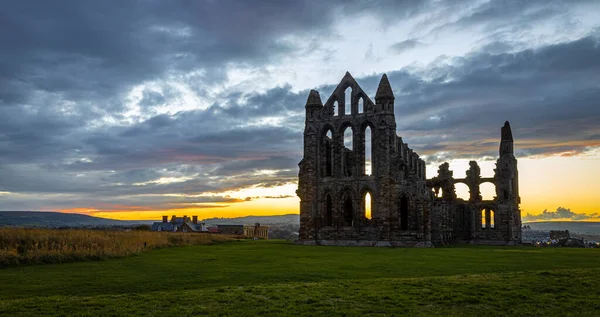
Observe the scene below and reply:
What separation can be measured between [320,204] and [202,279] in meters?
30.8

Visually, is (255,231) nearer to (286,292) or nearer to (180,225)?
(180,225)

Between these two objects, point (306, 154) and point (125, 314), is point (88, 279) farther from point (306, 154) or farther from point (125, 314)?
point (306, 154)

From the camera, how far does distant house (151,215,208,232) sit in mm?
84125

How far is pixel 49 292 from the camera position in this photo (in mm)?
13422

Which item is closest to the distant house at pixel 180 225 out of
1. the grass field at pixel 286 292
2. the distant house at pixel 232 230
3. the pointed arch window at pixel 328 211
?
the distant house at pixel 232 230

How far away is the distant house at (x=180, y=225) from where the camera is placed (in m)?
84.1

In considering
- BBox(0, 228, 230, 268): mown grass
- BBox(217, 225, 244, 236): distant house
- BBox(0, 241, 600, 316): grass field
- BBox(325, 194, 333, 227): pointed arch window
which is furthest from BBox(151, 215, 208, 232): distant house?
BBox(0, 241, 600, 316): grass field

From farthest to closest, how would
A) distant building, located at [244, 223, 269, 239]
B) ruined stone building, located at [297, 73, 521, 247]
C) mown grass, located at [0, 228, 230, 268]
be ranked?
distant building, located at [244, 223, 269, 239]
ruined stone building, located at [297, 73, 521, 247]
mown grass, located at [0, 228, 230, 268]

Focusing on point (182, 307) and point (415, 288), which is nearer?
point (182, 307)

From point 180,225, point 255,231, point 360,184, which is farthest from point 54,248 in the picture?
point 255,231

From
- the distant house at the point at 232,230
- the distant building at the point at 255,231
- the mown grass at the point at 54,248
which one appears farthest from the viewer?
the distant building at the point at 255,231

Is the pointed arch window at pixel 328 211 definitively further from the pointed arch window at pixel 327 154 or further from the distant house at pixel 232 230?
the distant house at pixel 232 230

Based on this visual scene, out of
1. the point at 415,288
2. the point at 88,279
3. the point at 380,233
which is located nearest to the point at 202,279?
the point at 88,279

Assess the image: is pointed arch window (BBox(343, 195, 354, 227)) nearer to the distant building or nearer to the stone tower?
the stone tower
